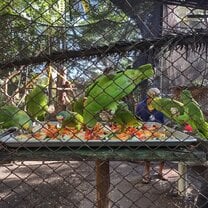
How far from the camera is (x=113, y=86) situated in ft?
4.78

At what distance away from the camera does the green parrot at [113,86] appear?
1.46 metres

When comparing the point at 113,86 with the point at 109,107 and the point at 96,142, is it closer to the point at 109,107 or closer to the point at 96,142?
the point at 109,107

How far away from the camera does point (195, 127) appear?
1711mm

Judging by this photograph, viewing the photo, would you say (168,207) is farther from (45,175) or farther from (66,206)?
(45,175)

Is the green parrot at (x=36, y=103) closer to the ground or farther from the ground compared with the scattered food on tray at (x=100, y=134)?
farther from the ground

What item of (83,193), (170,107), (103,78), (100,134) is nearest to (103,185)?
(100,134)

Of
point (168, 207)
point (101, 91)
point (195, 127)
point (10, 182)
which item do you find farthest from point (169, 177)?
point (101, 91)

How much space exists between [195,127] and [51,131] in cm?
66

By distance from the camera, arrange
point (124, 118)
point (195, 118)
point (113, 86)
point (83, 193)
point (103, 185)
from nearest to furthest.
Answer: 1. point (113, 86)
2. point (195, 118)
3. point (124, 118)
4. point (103, 185)
5. point (83, 193)

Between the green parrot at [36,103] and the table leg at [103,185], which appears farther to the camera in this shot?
the table leg at [103,185]

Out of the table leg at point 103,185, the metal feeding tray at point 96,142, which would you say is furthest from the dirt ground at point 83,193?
the metal feeding tray at point 96,142

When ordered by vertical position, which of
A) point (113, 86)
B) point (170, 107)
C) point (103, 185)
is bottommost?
point (103, 185)

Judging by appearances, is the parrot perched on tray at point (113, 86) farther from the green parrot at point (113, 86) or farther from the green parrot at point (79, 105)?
the green parrot at point (79, 105)

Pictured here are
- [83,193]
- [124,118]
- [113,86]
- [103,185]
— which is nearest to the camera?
[113,86]
